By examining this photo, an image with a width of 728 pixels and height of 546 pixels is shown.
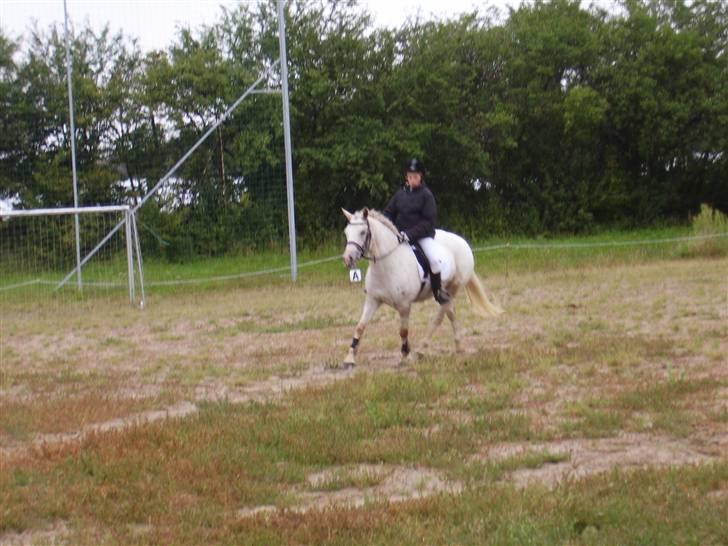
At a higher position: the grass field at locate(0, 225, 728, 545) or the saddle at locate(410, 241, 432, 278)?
the saddle at locate(410, 241, 432, 278)

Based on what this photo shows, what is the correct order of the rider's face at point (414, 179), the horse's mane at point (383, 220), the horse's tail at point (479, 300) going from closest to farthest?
1. the horse's mane at point (383, 220)
2. the rider's face at point (414, 179)
3. the horse's tail at point (479, 300)

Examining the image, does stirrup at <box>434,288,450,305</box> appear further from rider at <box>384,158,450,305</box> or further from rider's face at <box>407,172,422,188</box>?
rider's face at <box>407,172,422,188</box>

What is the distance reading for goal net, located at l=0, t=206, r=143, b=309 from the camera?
23.2 m

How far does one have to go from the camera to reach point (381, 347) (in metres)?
14.3

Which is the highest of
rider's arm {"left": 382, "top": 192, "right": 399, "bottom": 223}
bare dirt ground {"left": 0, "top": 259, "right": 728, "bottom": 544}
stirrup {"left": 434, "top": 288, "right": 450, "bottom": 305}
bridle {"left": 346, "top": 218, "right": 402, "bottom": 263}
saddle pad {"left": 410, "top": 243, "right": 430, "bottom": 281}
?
rider's arm {"left": 382, "top": 192, "right": 399, "bottom": 223}

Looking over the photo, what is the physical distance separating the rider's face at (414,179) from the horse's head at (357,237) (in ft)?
2.73

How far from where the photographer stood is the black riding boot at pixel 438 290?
1314 cm

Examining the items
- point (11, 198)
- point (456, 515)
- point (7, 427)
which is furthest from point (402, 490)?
point (11, 198)

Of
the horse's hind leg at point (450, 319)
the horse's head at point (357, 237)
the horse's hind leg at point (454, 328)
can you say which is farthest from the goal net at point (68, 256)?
the horse's head at point (357, 237)

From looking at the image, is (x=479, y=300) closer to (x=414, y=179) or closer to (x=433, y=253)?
(x=433, y=253)

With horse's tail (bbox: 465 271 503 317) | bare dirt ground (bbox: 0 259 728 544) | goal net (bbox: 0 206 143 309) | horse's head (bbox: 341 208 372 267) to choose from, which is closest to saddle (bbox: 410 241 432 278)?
horse's head (bbox: 341 208 372 267)

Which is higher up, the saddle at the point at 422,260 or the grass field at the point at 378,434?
the saddle at the point at 422,260

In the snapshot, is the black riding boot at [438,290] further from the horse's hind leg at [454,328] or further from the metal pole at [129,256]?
the metal pole at [129,256]

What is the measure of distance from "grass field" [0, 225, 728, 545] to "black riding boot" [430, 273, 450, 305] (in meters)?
0.66
